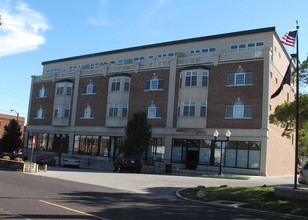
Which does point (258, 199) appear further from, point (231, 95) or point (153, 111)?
point (153, 111)

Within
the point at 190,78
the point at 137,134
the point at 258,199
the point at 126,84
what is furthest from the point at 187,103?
the point at 258,199

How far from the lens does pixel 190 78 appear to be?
146 feet

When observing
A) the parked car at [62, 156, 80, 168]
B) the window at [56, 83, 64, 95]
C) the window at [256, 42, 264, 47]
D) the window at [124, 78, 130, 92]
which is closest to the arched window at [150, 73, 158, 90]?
the window at [124, 78, 130, 92]

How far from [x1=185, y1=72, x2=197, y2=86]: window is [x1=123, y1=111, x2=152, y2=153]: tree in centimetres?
690

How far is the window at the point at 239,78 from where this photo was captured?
4073 centimetres

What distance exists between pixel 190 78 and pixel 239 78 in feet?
18.8

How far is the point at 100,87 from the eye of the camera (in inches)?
2112

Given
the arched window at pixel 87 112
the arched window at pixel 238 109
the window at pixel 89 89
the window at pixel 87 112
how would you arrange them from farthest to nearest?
the window at pixel 89 89 < the arched window at pixel 87 112 < the window at pixel 87 112 < the arched window at pixel 238 109

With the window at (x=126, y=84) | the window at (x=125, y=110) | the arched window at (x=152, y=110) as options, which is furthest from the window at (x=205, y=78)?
the window at (x=125, y=110)

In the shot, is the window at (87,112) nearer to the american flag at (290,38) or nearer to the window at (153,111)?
the window at (153,111)

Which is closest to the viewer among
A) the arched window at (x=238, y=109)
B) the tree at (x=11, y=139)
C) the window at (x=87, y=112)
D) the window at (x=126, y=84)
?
the arched window at (x=238, y=109)

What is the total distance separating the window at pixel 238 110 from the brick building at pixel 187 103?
0.10 meters

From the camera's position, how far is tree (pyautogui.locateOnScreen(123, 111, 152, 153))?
133ft

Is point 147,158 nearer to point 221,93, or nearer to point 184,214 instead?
point 221,93
